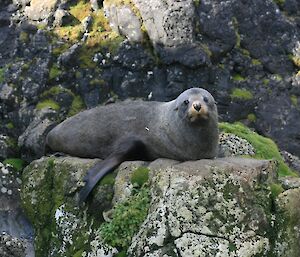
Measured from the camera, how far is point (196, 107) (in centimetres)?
692

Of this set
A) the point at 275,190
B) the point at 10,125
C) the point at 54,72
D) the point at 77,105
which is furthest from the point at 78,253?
the point at 54,72

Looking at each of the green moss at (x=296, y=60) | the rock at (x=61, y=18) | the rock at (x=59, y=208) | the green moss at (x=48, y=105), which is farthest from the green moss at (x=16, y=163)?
the green moss at (x=296, y=60)

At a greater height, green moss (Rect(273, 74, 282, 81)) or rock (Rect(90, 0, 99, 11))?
rock (Rect(90, 0, 99, 11))

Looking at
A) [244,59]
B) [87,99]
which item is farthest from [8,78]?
[244,59]

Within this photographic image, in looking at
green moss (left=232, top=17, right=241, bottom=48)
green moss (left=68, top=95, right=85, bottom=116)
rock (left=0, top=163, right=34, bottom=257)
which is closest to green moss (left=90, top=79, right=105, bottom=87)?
green moss (left=68, top=95, right=85, bottom=116)

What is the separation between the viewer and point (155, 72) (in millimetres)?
14703

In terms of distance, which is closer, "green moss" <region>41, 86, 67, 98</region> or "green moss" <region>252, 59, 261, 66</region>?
"green moss" <region>41, 86, 67, 98</region>

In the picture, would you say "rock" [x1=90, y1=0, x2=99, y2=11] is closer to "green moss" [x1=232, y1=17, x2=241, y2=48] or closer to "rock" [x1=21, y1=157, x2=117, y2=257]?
"green moss" [x1=232, y1=17, x2=241, y2=48]

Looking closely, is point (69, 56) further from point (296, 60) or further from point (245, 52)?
point (296, 60)

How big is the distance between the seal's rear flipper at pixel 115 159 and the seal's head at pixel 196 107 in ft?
2.86

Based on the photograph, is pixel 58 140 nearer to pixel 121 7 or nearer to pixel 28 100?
pixel 28 100

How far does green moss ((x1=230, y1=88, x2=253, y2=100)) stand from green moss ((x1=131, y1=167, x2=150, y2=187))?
864 cm

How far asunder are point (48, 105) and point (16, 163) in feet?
8.23

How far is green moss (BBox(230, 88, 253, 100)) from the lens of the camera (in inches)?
598
